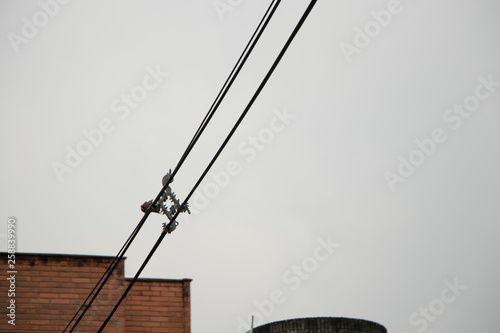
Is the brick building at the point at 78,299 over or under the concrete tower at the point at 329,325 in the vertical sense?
over

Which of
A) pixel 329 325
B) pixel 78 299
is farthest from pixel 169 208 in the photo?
pixel 78 299

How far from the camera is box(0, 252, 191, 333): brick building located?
19.3 meters

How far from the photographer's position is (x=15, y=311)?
62.7 ft

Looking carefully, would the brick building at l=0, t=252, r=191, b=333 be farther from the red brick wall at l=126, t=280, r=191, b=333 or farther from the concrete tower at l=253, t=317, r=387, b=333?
the concrete tower at l=253, t=317, r=387, b=333

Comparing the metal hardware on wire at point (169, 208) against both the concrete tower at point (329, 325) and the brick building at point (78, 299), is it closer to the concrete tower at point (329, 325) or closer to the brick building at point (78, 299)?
the concrete tower at point (329, 325)

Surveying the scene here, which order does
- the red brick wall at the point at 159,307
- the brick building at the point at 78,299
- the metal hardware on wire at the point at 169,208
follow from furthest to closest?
the red brick wall at the point at 159,307, the brick building at the point at 78,299, the metal hardware on wire at the point at 169,208

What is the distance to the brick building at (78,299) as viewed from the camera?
19266 mm

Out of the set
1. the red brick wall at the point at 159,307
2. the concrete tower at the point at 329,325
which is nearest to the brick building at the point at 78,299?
Result: the red brick wall at the point at 159,307

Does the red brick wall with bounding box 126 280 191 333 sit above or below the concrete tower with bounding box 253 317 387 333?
above

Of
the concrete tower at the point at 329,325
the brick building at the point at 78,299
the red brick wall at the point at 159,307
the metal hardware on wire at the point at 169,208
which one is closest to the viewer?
the metal hardware on wire at the point at 169,208

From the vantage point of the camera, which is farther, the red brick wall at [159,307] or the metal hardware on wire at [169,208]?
the red brick wall at [159,307]

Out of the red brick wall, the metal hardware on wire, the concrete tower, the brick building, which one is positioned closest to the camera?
the metal hardware on wire

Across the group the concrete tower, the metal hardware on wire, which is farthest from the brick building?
the metal hardware on wire

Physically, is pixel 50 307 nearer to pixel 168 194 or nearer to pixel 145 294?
pixel 145 294
